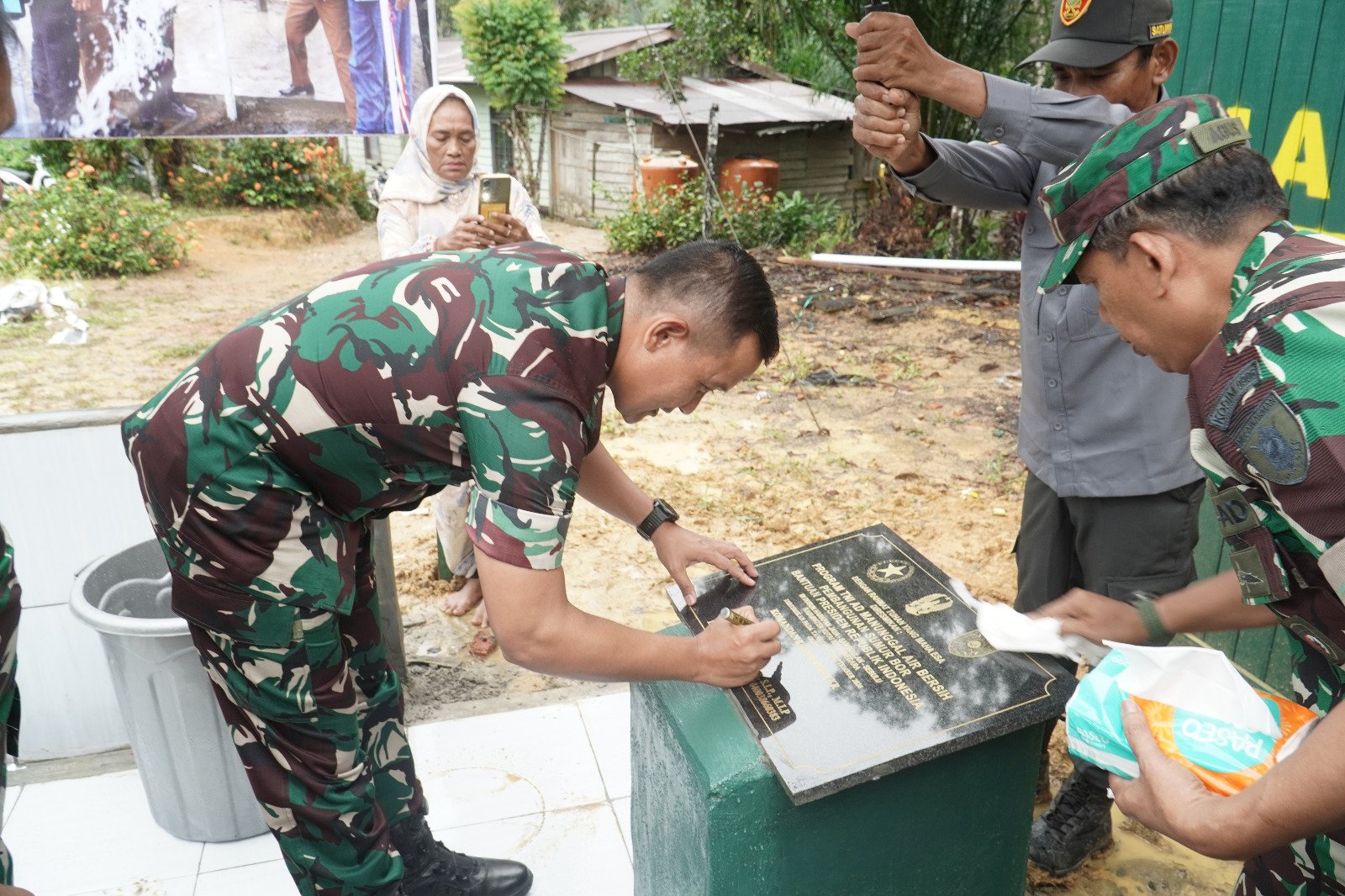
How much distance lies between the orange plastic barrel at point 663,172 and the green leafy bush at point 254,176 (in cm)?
495

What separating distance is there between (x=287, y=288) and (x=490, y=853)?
33.2 ft

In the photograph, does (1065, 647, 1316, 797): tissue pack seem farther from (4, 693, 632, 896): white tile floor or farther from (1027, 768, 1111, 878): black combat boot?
(4, 693, 632, 896): white tile floor

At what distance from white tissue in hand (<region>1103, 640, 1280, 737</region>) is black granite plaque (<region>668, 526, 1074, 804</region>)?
1.08 feet

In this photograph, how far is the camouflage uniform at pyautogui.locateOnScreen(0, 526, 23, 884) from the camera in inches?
67.0

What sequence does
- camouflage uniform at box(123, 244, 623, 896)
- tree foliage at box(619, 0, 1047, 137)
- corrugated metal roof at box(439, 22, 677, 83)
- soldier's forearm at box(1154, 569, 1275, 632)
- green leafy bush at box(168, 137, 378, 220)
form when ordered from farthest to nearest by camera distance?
corrugated metal roof at box(439, 22, 677, 83), green leafy bush at box(168, 137, 378, 220), tree foliage at box(619, 0, 1047, 137), soldier's forearm at box(1154, 569, 1275, 632), camouflage uniform at box(123, 244, 623, 896)

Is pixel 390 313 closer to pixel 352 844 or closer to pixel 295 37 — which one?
pixel 352 844

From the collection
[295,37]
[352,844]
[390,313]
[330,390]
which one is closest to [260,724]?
[352,844]

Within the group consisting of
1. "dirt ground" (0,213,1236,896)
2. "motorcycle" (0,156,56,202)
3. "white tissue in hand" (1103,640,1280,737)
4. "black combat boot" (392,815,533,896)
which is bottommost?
"dirt ground" (0,213,1236,896)

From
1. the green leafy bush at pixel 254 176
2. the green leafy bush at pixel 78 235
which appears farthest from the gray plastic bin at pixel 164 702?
the green leafy bush at pixel 254 176

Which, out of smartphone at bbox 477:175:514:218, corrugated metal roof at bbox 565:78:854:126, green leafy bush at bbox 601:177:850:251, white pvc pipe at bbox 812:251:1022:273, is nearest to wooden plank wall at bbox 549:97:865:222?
corrugated metal roof at bbox 565:78:854:126

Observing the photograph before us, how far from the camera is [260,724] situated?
1.96 metres

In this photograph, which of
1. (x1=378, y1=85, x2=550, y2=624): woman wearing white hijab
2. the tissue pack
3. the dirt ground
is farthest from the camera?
the dirt ground

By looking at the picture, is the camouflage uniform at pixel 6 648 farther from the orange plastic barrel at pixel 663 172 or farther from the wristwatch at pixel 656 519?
the orange plastic barrel at pixel 663 172

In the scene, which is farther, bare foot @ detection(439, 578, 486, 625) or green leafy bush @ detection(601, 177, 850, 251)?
green leafy bush @ detection(601, 177, 850, 251)
